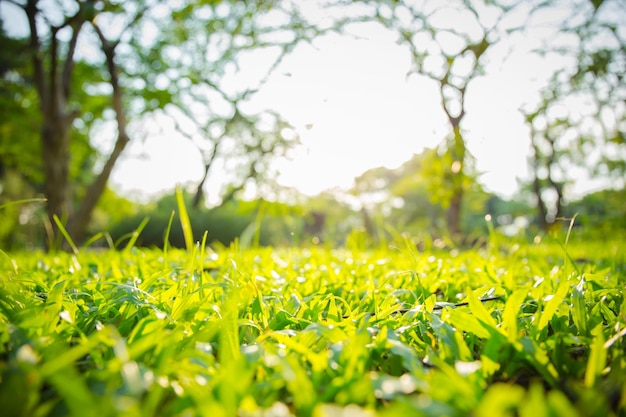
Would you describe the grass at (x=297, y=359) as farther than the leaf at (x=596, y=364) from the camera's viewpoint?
No

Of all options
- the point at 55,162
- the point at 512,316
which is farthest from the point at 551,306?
the point at 55,162

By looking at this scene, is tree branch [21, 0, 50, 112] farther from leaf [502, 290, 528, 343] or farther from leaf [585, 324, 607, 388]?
leaf [585, 324, 607, 388]

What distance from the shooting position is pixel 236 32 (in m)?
5.02

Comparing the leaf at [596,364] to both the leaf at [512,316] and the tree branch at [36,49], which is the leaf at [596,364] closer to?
the leaf at [512,316]

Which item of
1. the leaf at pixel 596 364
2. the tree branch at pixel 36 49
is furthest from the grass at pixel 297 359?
the tree branch at pixel 36 49

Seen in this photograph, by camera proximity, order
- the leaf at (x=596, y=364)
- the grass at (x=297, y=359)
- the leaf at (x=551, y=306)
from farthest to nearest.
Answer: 1. the leaf at (x=551, y=306)
2. the leaf at (x=596, y=364)
3. the grass at (x=297, y=359)

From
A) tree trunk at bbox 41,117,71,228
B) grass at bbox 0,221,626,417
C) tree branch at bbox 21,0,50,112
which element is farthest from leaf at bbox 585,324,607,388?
tree trunk at bbox 41,117,71,228

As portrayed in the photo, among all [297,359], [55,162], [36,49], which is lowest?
[297,359]

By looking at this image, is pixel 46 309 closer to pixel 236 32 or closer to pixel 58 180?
pixel 236 32

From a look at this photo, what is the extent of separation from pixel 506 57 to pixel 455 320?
161 inches

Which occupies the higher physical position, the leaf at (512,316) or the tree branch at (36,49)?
the tree branch at (36,49)

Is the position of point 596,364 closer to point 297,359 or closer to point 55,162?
point 297,359

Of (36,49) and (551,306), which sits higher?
(36,49)

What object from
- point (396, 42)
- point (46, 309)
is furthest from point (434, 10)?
point (46, 309)
